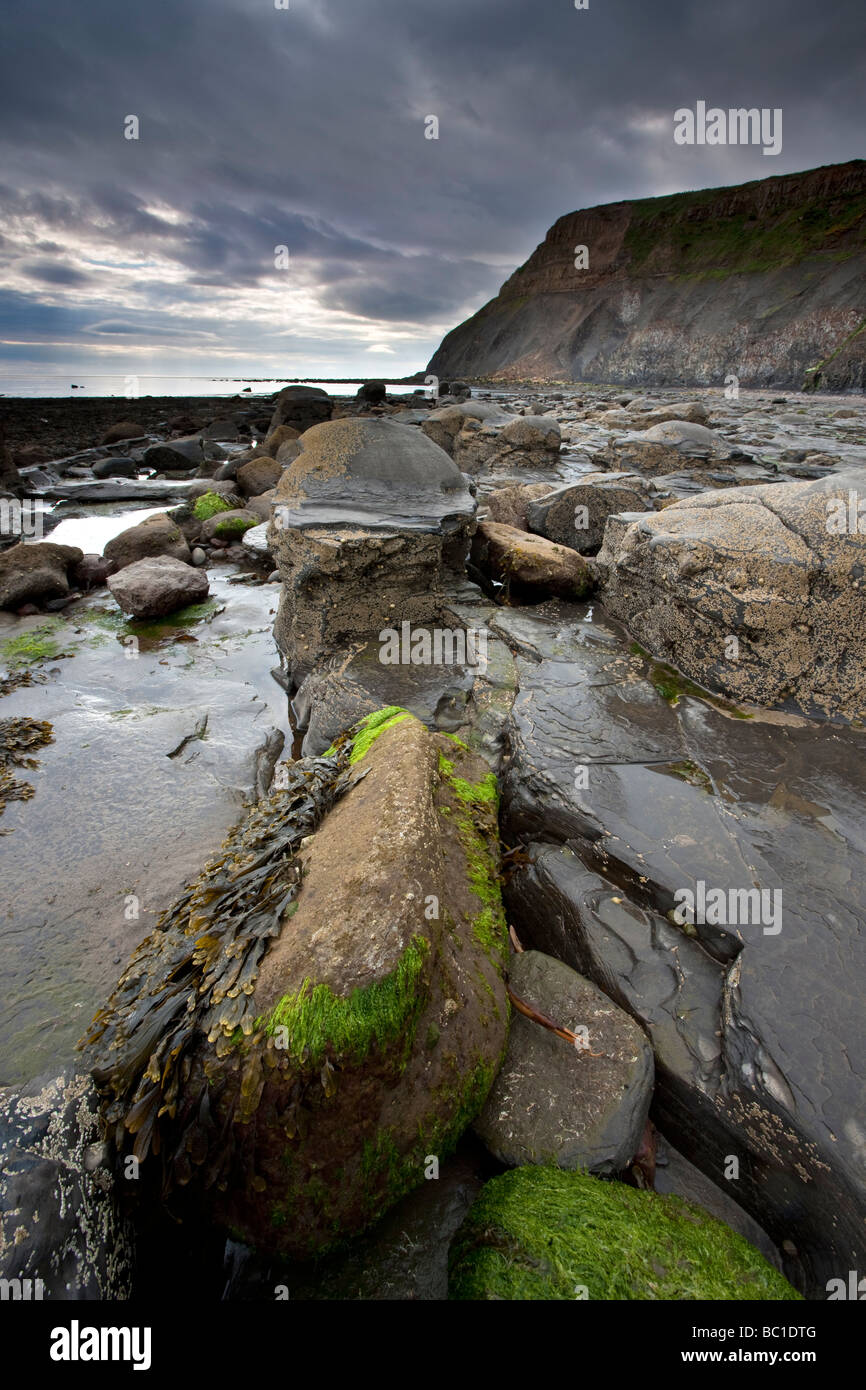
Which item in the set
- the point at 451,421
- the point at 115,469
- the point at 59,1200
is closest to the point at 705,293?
the point at 451,421

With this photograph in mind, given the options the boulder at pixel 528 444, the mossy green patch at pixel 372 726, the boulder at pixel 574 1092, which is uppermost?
→ the boulder at pixel 528 444

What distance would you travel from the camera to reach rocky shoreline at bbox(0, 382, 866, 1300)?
185 cm

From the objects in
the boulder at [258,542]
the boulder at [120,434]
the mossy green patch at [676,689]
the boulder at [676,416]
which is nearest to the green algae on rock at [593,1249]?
the mossy green patch at [676,689]

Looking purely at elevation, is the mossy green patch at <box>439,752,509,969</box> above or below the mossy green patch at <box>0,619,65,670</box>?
below

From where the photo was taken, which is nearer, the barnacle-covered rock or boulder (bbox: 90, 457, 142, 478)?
the barnacle-covered rock

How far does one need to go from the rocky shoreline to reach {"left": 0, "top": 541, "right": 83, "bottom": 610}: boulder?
7.36 feet

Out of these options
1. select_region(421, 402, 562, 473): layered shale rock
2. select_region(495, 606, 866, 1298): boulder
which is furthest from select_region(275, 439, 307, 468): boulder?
select_region(495, 606, 866, 1298): boulder

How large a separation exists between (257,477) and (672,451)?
869 centimetres

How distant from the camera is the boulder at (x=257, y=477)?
525 inches

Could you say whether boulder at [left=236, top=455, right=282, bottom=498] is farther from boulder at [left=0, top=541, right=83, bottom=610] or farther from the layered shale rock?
boulder at [left=0, top=541, right=83, bottom=610]

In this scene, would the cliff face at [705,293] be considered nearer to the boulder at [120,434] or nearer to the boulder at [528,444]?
the boulder at [528,444]

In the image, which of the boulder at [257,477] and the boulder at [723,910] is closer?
the boulder at [723,910]

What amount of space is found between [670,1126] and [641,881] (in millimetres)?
915

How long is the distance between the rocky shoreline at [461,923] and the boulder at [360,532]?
1.5 inches
